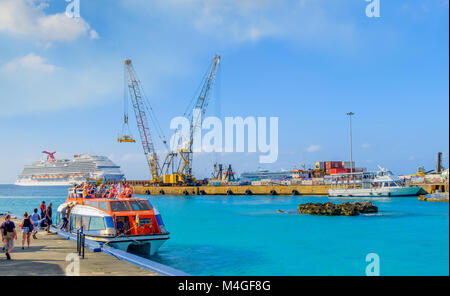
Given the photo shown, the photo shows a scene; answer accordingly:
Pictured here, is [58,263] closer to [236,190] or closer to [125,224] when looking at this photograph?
[125,224]

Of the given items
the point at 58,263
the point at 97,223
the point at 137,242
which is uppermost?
the point at 97,223

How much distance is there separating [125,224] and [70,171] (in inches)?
6238

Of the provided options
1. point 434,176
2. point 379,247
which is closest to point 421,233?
point 379,247

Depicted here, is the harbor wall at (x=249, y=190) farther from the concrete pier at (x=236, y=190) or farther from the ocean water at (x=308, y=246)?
the ocean water at (x=308, y=246)

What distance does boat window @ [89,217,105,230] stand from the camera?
2050 cm

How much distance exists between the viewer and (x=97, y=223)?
20797 millimetres

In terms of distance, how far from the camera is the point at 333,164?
154875mm

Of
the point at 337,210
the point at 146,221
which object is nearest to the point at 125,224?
the point at 146,221

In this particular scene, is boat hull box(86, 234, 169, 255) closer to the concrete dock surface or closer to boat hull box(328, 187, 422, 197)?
the concrete dock surface

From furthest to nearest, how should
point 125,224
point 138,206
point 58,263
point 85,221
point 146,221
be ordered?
point 85,221 → point 138,206 → point 146,221 → point 125,224 → point 58,263

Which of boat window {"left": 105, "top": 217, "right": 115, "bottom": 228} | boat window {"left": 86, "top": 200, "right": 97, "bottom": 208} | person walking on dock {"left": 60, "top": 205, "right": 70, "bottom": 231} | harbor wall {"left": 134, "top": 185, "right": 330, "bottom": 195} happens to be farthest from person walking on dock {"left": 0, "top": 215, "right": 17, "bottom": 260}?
harbor wall {"left": 134, "top": 185, "right": 330, "bottom": 195}

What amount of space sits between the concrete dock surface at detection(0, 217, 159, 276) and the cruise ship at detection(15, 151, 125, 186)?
149m

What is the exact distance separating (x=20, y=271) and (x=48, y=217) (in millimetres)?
11576
